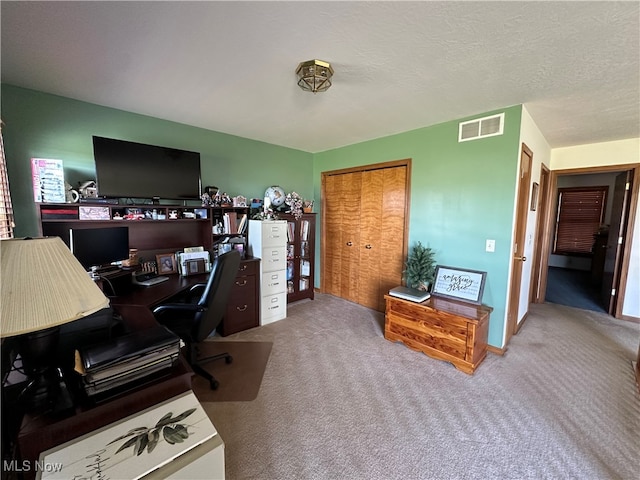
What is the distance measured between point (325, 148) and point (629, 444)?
411cm

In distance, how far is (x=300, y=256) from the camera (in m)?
3.89

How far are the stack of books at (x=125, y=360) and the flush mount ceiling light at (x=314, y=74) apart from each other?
1.80 meters

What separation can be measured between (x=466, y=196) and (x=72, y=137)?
391 cm

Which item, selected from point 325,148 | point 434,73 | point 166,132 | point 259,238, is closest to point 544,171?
point 434,73

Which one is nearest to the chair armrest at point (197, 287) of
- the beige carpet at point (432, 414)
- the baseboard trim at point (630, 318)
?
the beige carpet at point (432, 414)

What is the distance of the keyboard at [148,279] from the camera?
2323 millimetres

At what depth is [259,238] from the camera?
3.08 metres

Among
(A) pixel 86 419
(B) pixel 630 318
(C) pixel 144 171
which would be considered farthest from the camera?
(B) pixel 630 318

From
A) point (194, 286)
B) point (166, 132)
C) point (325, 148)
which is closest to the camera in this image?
point (194, 286)

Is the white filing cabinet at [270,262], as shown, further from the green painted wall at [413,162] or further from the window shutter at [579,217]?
the window shutter at [579,217]

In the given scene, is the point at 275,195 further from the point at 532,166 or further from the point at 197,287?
the point at 532,166

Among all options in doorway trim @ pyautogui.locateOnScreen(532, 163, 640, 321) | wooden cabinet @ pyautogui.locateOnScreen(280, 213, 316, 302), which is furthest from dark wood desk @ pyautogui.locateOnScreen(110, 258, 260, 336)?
doorway trim @ pyautogui.locateOnScreen(532, 163, 640, 321)

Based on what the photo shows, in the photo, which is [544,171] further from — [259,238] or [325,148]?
[259,238]

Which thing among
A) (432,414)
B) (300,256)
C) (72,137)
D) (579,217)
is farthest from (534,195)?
(72,137)
